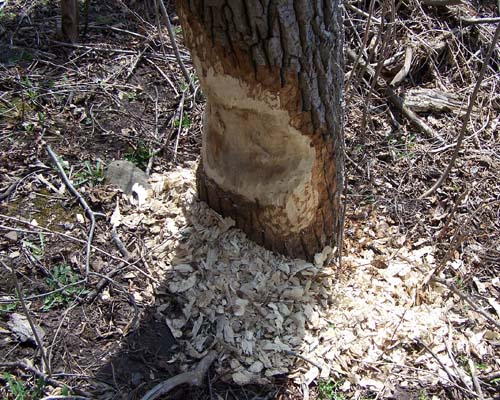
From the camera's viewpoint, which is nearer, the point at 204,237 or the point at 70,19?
the point at 204,237

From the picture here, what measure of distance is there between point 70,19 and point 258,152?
2.15 m

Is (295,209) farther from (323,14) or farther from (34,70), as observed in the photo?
(34,70)

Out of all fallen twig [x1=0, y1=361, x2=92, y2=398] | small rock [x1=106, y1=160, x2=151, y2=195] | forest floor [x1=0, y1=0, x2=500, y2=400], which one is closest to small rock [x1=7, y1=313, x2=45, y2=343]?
forest floor [x1=0, y1=0, x2=500, y2=400]

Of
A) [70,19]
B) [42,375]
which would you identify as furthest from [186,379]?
[70,19]

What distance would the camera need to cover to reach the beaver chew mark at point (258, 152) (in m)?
2.01

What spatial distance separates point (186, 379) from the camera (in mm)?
2160

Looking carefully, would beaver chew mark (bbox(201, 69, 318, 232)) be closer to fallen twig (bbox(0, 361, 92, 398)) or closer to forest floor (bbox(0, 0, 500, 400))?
forest floor (bbox(0, 0, 500, 400))

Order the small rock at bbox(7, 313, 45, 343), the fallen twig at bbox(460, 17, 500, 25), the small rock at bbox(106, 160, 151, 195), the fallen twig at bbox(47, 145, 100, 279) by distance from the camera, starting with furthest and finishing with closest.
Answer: the fallen twig at bbox(460, 17, 500, 25), the small rock at bbox(106, 160, 151, 195), the fallen twig at bbox(47, 145, 100, 279), the small rock at bbox(7, 313, 45, 343)

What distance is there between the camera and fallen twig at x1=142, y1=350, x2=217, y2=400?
6.80 feet

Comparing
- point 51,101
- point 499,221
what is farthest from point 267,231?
point 51,101

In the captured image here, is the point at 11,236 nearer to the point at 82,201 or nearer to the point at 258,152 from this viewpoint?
the point at 82,201

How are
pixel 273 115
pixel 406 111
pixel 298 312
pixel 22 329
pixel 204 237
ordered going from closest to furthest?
1. pixel 273 115
2. pixel 22 329
3. pixel 298 312
4. pixel 204 237
5. pixel 406 111

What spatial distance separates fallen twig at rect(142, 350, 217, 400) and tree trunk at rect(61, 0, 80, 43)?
2.53 meters

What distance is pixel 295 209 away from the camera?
237 cm
